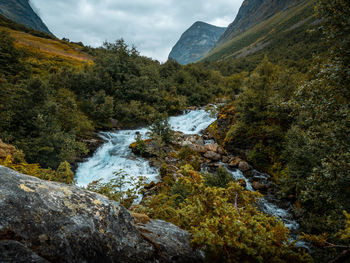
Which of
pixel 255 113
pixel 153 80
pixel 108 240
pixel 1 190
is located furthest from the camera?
pixel 153 80

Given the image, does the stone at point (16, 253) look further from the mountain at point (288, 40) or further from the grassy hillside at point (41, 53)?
the grassy hillside at point (41, 53)

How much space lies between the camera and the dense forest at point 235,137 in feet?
10.1

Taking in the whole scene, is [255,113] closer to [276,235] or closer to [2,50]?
[276,235]

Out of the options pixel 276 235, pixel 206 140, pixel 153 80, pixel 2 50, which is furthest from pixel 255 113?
pixel 2 50

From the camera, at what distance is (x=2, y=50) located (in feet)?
69.3

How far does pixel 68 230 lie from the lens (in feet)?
7.16

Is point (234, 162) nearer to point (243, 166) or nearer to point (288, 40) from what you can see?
point (243, 166)

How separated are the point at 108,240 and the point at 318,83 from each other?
23.2 ft

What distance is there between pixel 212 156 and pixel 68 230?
601 inches

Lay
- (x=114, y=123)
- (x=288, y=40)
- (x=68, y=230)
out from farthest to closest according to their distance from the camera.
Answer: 1. (x=288, y=40)
2. (x=114, y=123)
3. (x=68, y=230)

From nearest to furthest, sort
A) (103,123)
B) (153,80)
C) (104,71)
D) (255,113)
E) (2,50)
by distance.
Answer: (255,113), (2,50), (103,123), (104,71), (153,80)

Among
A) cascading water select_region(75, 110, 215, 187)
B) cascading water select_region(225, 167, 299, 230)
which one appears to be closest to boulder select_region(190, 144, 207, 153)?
cascading water select_region(75, 110, 215, 187)

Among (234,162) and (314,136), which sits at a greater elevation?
(314,136)

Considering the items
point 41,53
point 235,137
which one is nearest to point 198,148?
point 235,137
